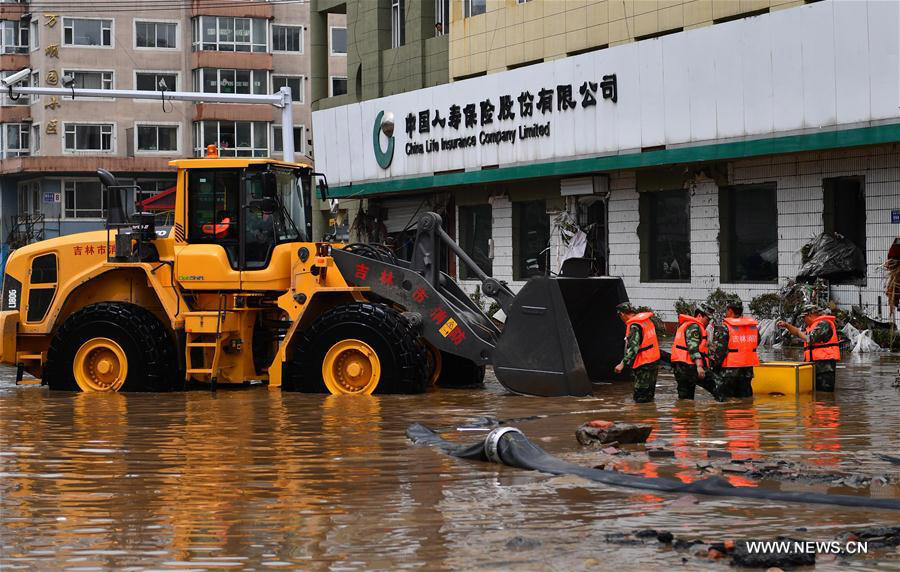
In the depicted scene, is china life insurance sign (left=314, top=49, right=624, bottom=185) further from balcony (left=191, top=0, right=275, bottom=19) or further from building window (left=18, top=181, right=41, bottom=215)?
building window (left=18, top=181, right=41, bottom=215)

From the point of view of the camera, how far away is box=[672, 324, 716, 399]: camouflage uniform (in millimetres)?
15789

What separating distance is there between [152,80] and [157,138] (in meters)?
3.01

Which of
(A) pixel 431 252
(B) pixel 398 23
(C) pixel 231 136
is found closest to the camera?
(A) pixel 431 252

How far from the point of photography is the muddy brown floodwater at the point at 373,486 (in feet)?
25.3

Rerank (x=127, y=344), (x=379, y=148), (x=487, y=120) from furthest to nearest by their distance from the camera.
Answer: (x=379, y=148) → (x=487, y=120) → (x=127, y=344)

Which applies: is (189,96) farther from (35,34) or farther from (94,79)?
(35,34)

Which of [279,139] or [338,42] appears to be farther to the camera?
[338,42]

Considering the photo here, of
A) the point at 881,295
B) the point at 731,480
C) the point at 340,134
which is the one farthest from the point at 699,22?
the point at 731,480

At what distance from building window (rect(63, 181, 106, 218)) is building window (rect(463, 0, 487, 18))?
35.4 meters

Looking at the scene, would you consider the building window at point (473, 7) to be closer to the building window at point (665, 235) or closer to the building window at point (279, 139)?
the building window at point (665, 235)

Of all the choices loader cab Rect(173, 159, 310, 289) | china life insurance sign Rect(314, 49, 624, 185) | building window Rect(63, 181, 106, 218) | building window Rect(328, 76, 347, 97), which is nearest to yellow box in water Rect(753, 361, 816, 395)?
loader cab Rect(173, 159, 310, 289)

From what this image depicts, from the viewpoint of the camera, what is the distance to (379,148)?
118ft

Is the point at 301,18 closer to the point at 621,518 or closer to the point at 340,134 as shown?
the point at 340,134

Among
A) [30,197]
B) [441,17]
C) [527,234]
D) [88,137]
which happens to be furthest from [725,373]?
[30,197]
